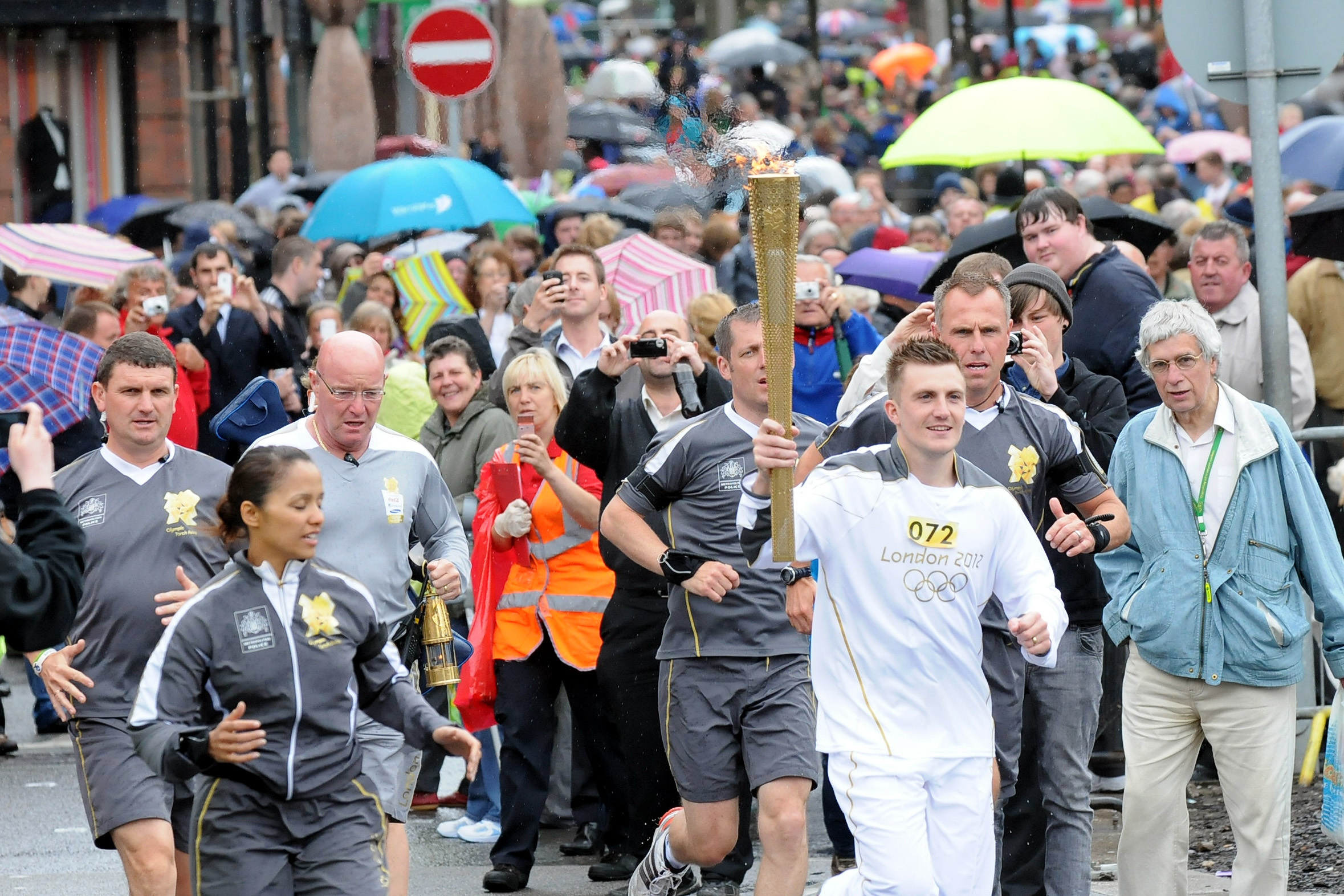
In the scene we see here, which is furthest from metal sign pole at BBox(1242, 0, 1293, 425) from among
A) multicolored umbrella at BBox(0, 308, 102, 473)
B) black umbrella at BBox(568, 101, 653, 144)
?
black umbrella at BBox(568, 101, 653, 144)

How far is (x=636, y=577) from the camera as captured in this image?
7859 mm

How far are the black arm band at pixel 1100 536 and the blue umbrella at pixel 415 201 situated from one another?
25.2ft

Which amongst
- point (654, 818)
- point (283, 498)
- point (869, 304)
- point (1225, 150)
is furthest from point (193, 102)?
point (283, 498)

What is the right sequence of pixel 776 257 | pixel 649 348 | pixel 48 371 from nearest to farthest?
pixel 776 257
pixel 649 348
pixel 48 371

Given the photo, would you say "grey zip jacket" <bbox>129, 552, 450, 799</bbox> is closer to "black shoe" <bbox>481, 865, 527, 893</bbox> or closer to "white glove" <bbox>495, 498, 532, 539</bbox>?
"black shoe" <bbox>481, 865, 527, 893</bbox>

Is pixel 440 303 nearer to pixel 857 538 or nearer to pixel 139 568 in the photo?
pixel 139 568

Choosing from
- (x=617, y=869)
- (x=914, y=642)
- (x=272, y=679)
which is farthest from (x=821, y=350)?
(x=272, y=679)

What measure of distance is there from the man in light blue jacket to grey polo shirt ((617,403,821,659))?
1.24 metres

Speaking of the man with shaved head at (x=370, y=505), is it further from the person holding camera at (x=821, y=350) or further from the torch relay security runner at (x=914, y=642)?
the person holding camera at (x=821, y=350)

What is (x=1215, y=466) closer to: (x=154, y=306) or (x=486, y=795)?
(x=486, y=795)

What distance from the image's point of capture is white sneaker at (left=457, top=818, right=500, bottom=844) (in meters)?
8.94

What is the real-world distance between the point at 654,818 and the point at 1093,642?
1.98 meters

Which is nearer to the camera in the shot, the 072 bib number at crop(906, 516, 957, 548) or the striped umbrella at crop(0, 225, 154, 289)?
the 072 bib number at crop(906, 516, 957, 548)

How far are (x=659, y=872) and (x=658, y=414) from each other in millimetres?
1844
